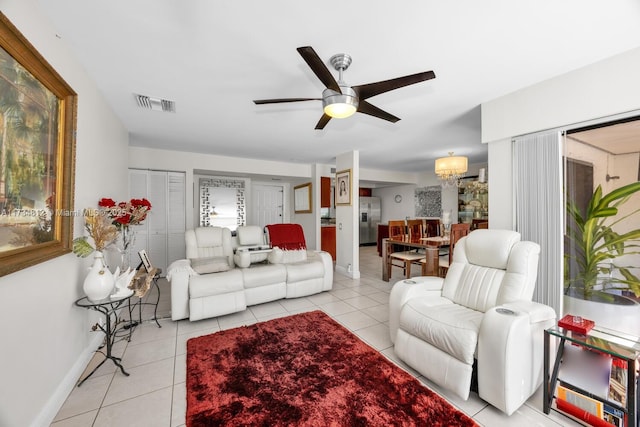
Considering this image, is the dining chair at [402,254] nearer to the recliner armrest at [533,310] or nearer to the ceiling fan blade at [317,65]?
the recliner armrest at [533,310]

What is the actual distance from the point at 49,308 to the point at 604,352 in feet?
10.2

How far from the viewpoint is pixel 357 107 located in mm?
1894

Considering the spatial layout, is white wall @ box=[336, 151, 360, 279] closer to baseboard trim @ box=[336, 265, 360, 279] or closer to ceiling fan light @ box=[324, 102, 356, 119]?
baseboard trim @ box=[336, 265, 360, 279]

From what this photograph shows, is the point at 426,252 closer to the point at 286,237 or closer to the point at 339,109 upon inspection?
the point at 286,237

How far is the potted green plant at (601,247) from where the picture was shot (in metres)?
1.85

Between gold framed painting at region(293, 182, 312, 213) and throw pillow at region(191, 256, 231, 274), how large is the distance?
2952 mm

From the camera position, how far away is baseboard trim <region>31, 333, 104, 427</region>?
1.38m

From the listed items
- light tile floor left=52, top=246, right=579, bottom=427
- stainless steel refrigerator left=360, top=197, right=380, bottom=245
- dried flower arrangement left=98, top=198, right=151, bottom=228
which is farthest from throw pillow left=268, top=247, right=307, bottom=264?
stainless steel refrigerator left=360, top=197, right=380, bottom=245

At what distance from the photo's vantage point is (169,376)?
1.87 m

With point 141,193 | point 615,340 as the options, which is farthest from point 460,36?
point 141,193

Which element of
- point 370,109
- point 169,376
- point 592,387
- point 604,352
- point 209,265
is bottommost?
point 169,376

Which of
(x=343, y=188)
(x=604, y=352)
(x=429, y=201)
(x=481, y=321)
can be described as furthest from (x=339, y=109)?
(x=429, y=201)

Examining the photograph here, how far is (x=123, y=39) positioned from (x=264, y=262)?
282 centimetres

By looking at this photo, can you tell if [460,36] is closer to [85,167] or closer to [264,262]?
[85,167]
